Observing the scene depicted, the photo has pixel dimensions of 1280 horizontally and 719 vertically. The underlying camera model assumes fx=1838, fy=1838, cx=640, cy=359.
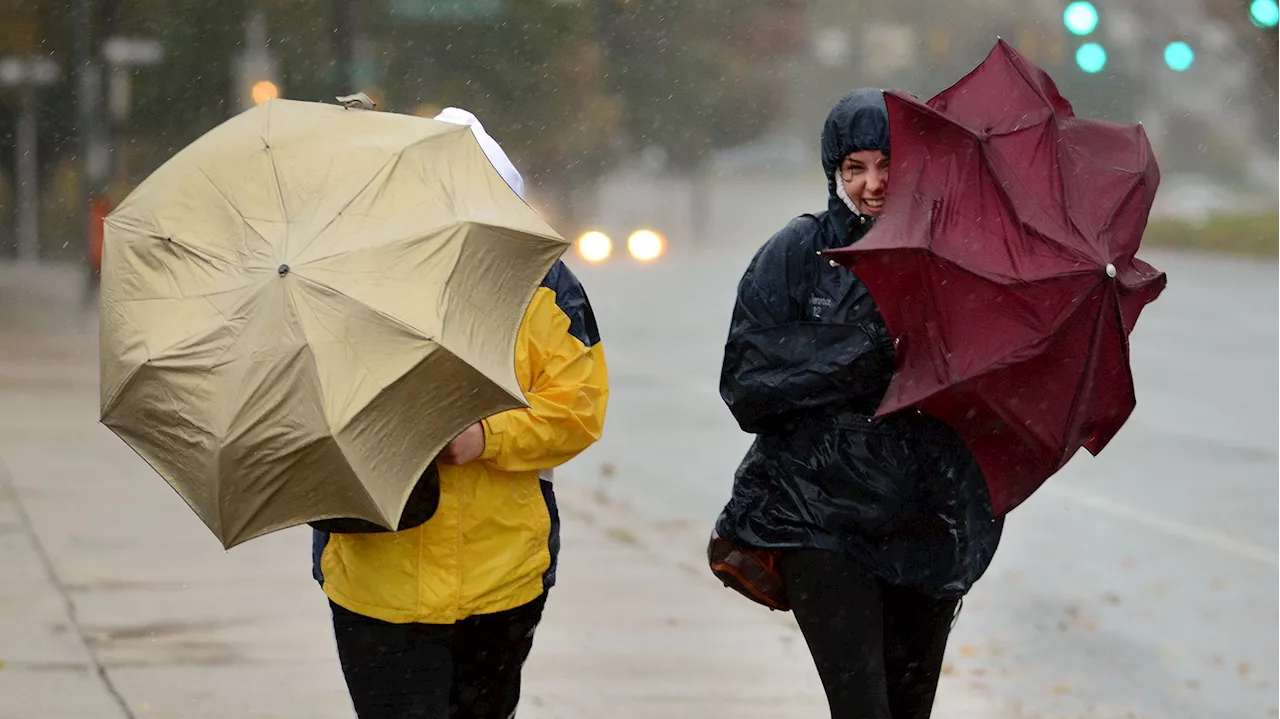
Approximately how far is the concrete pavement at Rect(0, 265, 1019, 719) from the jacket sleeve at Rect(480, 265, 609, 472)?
7.50ft

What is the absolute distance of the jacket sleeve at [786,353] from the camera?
3945mm

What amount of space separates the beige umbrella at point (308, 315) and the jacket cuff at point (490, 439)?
29cm

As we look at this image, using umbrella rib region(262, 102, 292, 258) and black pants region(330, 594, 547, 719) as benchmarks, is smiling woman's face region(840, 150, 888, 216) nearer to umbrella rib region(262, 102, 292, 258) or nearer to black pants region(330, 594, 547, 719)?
black pants region(330, 594, 547, 719)

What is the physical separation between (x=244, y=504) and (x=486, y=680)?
974mm

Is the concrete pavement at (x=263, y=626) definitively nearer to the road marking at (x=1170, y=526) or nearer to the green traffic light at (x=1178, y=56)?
the road marking at (x=1170, y=526)

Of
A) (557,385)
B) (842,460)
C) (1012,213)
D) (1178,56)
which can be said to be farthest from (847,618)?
(1178,56)

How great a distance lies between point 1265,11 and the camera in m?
15.5

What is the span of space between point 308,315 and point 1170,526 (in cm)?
778

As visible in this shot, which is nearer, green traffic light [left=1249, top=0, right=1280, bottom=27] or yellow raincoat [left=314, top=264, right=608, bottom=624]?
yellow raincoat [left=314, top=264, right=608, bottom=624]

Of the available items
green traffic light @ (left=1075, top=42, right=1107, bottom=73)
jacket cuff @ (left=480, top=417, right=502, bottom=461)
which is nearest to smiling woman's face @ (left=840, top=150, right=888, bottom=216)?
jacket cuff @ (left=480, top=417, right=502, bottom=461)

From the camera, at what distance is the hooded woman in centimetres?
397

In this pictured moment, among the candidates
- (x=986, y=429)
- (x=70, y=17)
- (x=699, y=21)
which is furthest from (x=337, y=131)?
(x=699, y=21)

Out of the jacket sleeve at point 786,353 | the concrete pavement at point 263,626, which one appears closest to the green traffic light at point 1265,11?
the concrete pavement at point 263,626

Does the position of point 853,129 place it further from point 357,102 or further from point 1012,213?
point 357,102
